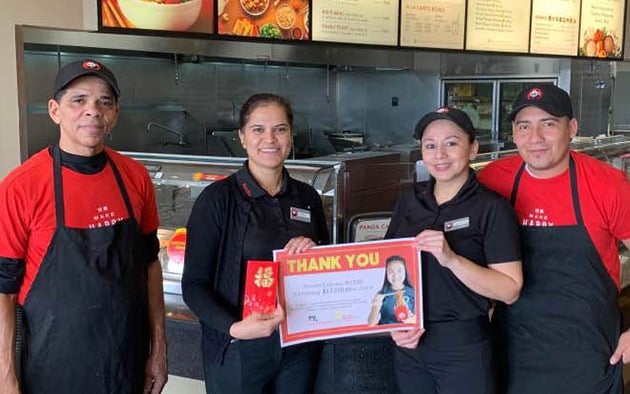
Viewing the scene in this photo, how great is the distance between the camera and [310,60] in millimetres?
6578

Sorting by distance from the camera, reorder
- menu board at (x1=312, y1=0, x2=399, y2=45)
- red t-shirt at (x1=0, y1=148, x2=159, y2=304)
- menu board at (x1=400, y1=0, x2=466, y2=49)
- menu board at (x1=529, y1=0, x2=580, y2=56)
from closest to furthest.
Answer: red t-shirt at (x1=0, y1=148, x2=159, y2=304) < menu board at (x1=312, y1=0, x2=399, y2=45) < menu board at (x1=400, y1=0, x2=466, y2=49) < menu board at (x1=529, y1=0, x2=580, y2=56)

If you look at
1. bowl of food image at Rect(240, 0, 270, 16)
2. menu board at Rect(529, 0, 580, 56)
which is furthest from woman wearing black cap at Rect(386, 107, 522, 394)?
menu board at Rect(529, 0, 580, 56)

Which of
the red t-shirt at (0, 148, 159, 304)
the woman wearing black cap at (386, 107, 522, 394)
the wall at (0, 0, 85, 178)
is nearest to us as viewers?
the red t-shirt at (0, 148, 159, 304)

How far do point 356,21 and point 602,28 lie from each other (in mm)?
2907

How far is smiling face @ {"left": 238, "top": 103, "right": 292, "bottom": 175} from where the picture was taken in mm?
1899

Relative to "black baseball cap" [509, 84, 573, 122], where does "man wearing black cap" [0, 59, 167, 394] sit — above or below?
below

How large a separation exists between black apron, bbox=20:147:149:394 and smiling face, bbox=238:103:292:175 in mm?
380

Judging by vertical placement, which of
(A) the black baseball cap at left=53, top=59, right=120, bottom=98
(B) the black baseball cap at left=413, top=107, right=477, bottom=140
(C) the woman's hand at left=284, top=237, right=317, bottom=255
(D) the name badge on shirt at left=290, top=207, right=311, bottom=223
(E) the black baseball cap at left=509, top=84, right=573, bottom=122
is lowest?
(C) the woman's hand at left=284, top=237, right=317, bottom=255

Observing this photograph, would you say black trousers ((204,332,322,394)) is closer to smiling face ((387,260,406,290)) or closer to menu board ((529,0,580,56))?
smiling face ((387,260,406,290))

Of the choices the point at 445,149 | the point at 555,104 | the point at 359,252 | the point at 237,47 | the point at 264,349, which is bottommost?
the point at 264,349

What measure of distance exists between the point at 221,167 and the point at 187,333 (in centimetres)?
74

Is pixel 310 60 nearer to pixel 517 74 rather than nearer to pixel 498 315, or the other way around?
pixel 517 74

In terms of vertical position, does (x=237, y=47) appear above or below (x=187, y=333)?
above

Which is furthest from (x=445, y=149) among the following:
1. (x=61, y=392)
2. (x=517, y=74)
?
(x=517, y=74)
